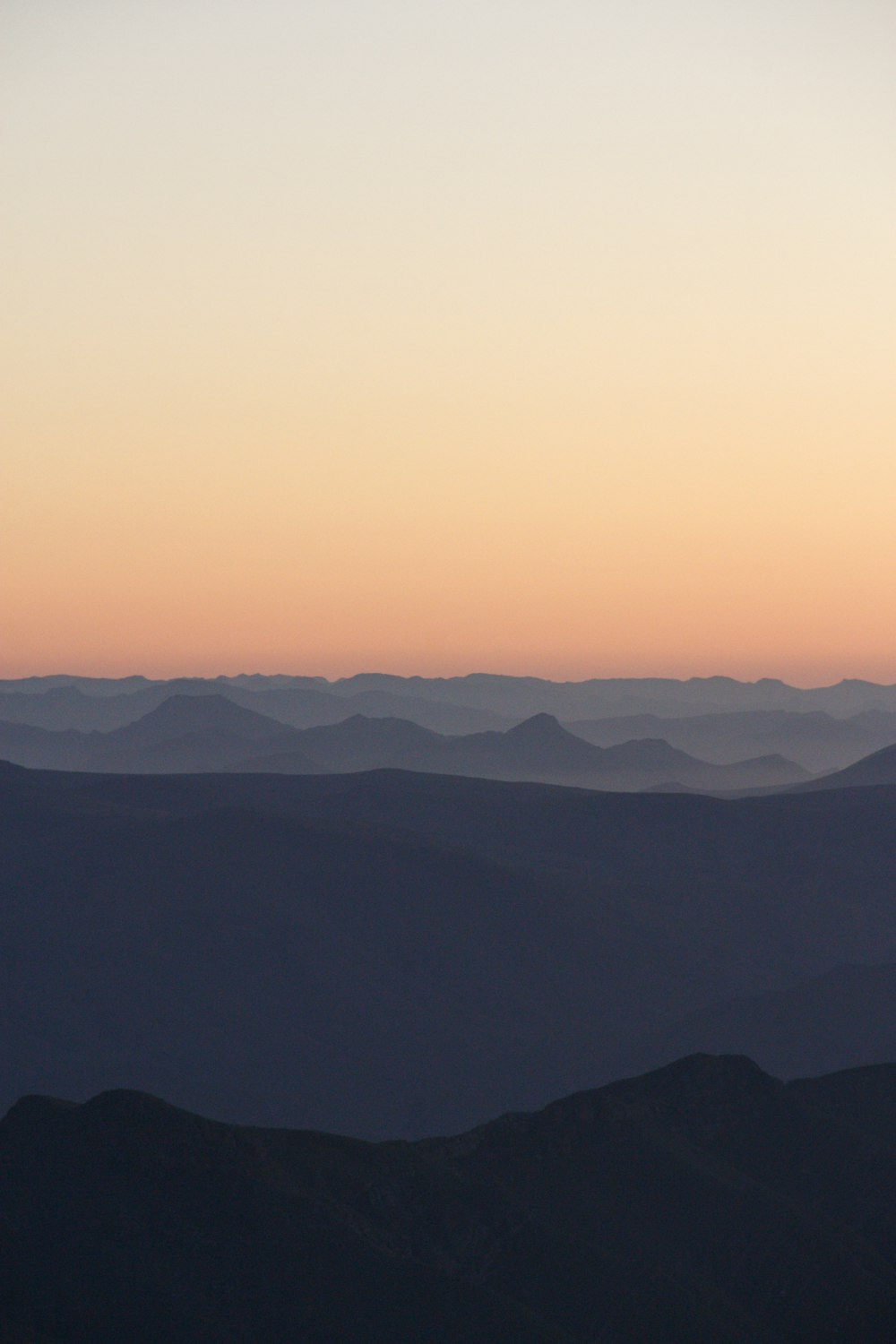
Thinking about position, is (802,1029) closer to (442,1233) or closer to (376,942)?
(376,942)

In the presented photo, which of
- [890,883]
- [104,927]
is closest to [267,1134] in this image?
[104,927]

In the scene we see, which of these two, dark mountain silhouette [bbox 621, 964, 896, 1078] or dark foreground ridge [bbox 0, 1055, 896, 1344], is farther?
dark mountain silhouette [bbox 621, 964, 896, 1078]

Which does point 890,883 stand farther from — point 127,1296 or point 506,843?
point 127,1296

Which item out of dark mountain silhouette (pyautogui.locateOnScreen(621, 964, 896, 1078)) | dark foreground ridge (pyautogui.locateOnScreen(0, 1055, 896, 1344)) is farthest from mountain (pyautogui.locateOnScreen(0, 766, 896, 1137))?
dark foreground ridge (pyautogui.locateOnScreen(0, 1055, 896, 1344))

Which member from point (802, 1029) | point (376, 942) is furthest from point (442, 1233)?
point (376, 942)

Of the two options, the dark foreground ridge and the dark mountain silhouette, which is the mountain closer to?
the dark mountain silhouette

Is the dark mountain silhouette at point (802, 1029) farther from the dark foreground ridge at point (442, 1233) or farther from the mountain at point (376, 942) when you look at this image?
the dark foreground ridge at point (442, 1233)

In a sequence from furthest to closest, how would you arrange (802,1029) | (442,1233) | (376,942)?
(376,942) → (802,1029) → (442,1233)
